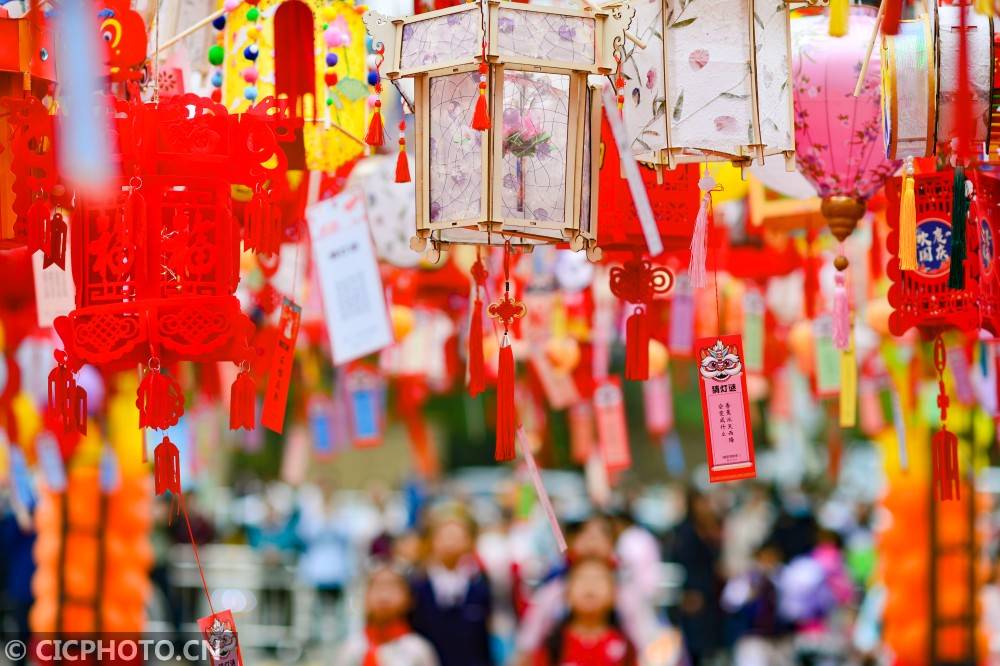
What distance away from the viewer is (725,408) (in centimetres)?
320

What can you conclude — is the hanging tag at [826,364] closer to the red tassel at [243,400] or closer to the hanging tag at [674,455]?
the red tassel at [243,400]

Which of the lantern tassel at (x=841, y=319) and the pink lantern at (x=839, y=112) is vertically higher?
the pink lantern at (x=839, y=112)

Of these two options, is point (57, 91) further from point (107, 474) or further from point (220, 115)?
point (107, 474)

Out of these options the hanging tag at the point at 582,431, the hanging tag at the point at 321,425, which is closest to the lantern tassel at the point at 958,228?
the hanging tag at the point at 321,425

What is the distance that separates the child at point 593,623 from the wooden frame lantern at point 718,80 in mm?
3795

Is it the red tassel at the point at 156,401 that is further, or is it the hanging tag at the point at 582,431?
the hanging tag at the point at 582,431

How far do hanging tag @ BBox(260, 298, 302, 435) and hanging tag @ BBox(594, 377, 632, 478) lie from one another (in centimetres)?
185

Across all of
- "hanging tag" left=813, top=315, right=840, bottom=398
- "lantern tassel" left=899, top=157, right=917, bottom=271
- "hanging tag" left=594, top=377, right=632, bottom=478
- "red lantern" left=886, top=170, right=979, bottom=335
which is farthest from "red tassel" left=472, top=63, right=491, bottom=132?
"hanging tag" left=813, top=315, right=840, bottom=398

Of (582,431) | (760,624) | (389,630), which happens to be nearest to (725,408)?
(389,630)

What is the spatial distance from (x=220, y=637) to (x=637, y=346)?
117 centimetres

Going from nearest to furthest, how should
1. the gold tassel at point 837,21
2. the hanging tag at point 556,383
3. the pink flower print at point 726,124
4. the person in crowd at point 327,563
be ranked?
1. the gold tassel at point 837,21
2. the pink flower print at point 726,124
3. the hanging tag at point 556,383
4. the person in crowd at point 327,563

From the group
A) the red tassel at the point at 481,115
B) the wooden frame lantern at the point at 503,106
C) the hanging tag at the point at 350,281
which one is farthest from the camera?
the hanging tag at the point at 350,281

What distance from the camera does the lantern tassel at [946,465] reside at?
135 inches

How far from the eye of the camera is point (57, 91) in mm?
3252
